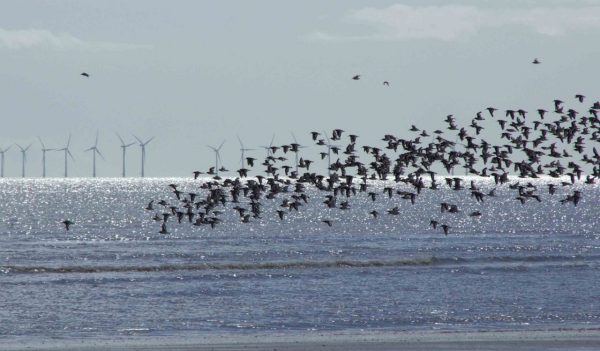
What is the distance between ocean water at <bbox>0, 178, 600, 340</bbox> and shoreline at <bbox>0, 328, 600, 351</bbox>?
2.36 m

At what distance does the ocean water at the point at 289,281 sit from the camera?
5078cm

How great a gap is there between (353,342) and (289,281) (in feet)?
102

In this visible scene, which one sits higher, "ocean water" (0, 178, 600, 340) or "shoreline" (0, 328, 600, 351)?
"ocean water" (0, 178, 600, 340)

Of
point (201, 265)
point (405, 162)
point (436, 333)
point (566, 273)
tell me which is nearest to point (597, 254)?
point (566, 273)

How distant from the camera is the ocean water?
50781 millimetres

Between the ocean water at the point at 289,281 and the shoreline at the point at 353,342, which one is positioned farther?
the ocean water at the point at 289,281

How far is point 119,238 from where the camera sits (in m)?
127

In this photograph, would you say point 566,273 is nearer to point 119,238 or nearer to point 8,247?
point 8,247

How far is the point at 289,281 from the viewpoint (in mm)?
73562

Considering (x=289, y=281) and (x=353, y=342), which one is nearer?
(x=353, y=342)

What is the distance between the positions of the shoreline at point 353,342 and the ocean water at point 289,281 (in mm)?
2364

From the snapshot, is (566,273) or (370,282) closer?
(370,282)

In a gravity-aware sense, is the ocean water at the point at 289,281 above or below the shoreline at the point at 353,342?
above

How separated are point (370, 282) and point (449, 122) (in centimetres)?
1713
